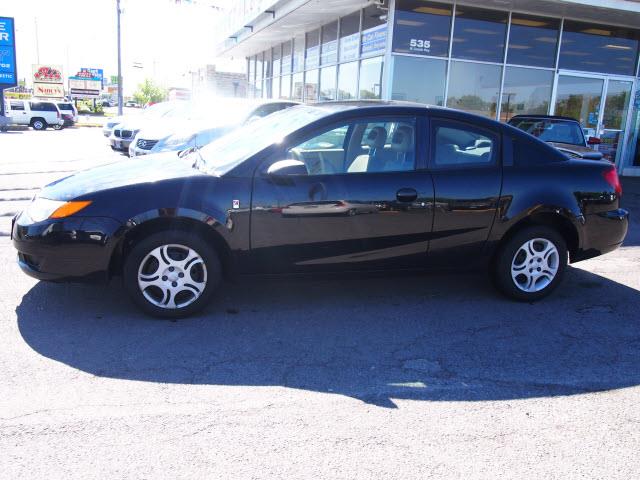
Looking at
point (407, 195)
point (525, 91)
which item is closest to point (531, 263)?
point (407, 195)

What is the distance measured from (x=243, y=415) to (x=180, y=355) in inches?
32.4

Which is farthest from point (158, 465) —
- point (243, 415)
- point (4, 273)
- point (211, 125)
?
point (211, 125)

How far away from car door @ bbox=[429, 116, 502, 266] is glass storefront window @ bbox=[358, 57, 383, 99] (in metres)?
8.03

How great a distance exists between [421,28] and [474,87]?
6.20ft

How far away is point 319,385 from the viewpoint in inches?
133

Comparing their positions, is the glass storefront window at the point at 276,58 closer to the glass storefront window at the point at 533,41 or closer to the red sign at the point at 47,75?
the glass storefront window at the point at 533,41

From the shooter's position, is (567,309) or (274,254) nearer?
(274,254)

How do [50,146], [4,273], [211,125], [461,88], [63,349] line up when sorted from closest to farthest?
[63,349]
[4,273]
[211,125]
[461,88]
[50,146]

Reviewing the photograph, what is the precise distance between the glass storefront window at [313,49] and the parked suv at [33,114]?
61.8 ft

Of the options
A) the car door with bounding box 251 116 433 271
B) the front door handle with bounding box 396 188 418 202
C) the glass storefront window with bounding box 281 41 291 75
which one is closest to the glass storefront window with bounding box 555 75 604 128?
the glass storefront window with bounding box 281 41 291 75

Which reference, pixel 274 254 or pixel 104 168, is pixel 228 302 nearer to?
pixel 274 254

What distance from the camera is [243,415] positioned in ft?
9.93

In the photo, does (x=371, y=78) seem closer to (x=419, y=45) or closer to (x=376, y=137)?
(x=419, y=45)

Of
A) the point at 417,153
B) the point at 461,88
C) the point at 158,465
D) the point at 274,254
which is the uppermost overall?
the point at 461,88
